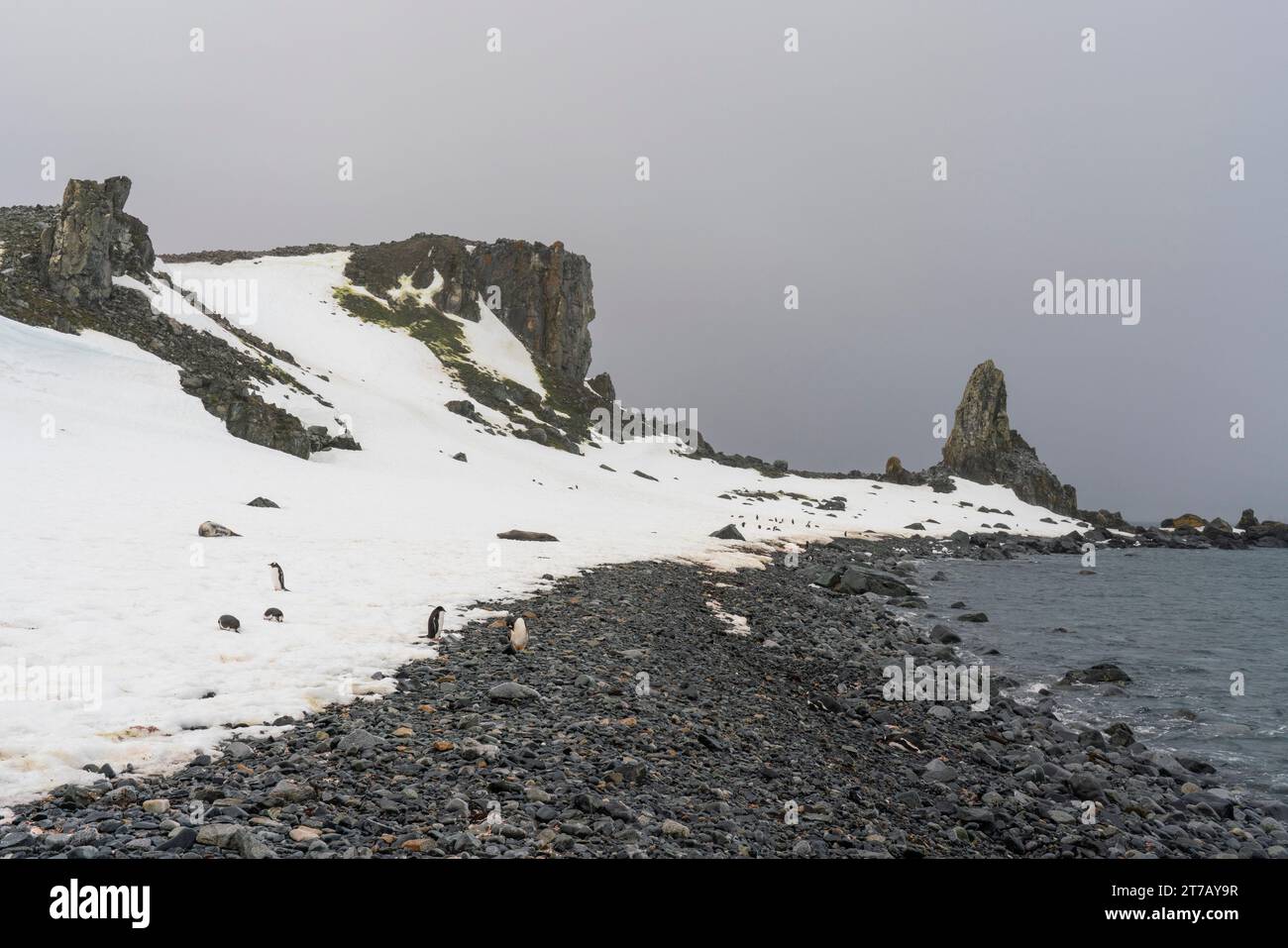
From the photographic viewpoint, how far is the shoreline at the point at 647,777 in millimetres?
6363

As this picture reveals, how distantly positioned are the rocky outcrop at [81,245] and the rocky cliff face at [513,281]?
56580 millimetres

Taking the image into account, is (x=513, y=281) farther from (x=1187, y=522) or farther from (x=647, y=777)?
(x=1187, y=522)

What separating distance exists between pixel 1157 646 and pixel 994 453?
367ft

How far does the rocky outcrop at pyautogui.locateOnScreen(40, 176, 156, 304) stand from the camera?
4750 cm

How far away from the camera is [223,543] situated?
20.0 metres

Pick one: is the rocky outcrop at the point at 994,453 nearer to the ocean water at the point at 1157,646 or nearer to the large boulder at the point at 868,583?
the ocean water at the point at 1157,646

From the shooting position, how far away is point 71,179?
5112 centimetres

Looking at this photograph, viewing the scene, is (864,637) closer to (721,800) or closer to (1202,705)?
(1202,705)
